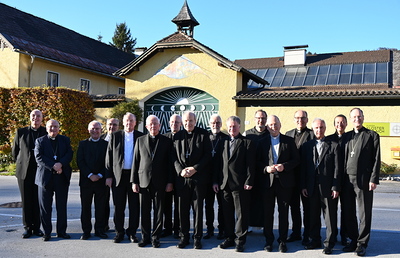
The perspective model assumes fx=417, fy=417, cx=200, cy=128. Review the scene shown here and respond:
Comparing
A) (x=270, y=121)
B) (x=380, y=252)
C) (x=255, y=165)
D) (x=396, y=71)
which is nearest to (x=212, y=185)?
(x=255, y=165)

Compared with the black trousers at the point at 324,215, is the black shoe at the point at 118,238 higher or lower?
lower

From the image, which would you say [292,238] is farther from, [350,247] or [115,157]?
[115,157]

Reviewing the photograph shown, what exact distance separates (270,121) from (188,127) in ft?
4.27

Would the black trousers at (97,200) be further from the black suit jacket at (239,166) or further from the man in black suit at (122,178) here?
the black suit jacket at (239,166)

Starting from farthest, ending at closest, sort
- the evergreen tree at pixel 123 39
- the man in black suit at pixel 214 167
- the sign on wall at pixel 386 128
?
the evergreen tree at pixel 123 39 < the sign on wall at pixel 386 128 < the man in black suit at pixel 214 167

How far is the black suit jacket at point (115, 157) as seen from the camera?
688cm

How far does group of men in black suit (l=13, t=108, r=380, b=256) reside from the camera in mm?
6258

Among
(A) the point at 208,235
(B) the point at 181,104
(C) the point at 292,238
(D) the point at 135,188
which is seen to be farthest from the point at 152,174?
(B) the point at 181,104

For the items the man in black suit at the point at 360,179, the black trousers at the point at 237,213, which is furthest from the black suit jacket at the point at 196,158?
the man in black suit at the point at 360,179

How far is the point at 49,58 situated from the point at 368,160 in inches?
812

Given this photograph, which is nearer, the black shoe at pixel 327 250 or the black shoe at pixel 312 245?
the black shoe at pixel 327 250

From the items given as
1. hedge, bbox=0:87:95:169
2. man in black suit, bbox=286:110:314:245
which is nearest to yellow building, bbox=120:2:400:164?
hedge, bbox=0:87:95:169

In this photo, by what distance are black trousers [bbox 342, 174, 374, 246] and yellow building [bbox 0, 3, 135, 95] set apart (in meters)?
19.8

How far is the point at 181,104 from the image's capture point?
21.4 meters
